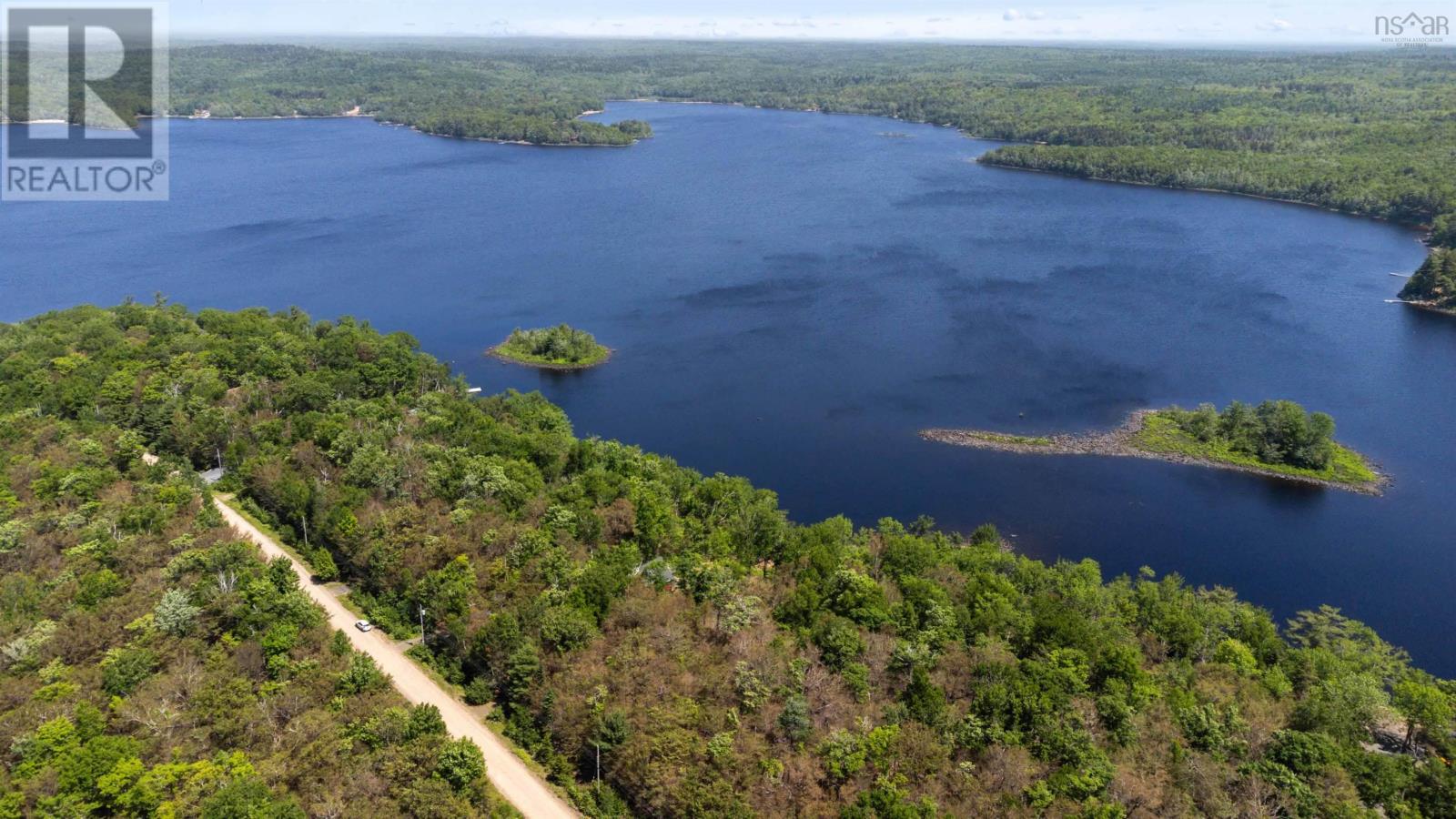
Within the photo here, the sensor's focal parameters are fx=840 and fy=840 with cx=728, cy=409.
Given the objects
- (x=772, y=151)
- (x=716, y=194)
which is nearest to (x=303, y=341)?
(x=716, y=194)

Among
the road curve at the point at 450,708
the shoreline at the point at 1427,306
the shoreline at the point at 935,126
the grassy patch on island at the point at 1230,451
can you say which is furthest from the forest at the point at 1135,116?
the road curve at the point at 450,708

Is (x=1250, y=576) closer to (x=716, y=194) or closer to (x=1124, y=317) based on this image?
(x=1124, y=317)

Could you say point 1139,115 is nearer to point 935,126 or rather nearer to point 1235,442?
point 935,126

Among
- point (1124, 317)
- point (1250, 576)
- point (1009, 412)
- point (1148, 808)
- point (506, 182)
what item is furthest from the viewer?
point (506, 182)

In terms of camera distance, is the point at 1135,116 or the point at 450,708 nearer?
the point at 450,708

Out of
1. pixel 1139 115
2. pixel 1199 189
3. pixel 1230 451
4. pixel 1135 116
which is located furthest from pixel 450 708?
pixel 1139 115

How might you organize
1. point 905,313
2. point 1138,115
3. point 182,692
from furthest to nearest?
point 1138,115 < point 905,313 < point 182,692
